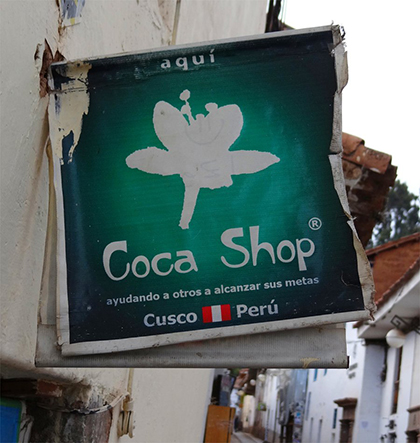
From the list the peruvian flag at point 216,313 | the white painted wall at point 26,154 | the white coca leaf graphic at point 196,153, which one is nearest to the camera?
the peruvian flag at point 216,313

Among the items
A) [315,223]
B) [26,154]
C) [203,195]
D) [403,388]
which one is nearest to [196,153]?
[203,195]

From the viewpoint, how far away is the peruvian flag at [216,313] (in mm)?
2299

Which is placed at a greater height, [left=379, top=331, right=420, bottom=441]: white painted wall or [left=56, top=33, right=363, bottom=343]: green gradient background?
[left=56, top=33, right=363, bottom=343]: green gradient background

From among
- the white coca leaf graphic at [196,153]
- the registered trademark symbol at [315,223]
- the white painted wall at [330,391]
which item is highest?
the white coca leaf graphic at [196,153]

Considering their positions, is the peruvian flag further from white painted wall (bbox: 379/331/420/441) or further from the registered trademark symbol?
white painted wall (bbox: 379/331/420/441)

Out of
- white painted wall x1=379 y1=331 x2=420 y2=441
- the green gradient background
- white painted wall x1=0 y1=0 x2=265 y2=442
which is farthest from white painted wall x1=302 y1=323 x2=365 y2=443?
the green gradient background

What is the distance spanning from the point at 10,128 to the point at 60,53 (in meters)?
0.50

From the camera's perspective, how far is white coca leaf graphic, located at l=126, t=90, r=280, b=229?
7.98 feet

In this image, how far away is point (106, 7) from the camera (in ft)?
11.2

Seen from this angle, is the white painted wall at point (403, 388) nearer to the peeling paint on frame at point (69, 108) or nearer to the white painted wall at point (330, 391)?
the white painted wall at point (330, 391)

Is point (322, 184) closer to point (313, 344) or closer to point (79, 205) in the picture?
point (313, 344)

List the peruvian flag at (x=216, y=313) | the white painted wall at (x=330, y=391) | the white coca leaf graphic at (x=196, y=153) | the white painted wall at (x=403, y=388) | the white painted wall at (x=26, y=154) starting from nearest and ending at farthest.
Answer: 1. the peruvian flag at (x=216, y=313)
2. the white coca leaf graphic at (x=196, y=153)
3. the white painted wall at (x=26, y=154)
4. the white painted wall at (x=403, y=388)
5. the white painted wall at (x=330, y=391)

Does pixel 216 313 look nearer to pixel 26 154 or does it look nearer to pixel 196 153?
pixel 196 153

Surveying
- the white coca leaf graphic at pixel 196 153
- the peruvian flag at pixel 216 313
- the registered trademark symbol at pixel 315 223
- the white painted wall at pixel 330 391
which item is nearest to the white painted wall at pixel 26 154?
the white coca leaf graphic at pixel 196 153
